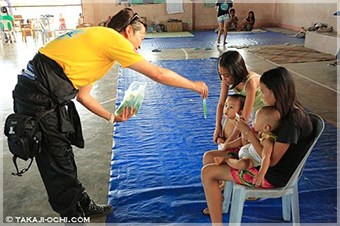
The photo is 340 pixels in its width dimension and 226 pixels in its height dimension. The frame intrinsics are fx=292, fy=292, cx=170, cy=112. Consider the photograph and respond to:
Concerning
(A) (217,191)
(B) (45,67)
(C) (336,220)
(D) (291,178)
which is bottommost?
(C) (336,220)

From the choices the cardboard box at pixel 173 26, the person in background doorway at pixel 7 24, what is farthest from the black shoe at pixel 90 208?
the cardboard box at pixel 173 26

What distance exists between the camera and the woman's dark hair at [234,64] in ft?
6.48

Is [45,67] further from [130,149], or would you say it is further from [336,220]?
[336,220]

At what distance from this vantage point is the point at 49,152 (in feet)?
5.60

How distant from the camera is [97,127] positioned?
3.64m

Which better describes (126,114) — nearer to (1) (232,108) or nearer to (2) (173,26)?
(1) (232,108)

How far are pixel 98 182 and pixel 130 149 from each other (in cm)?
57

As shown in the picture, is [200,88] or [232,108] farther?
[232,108]

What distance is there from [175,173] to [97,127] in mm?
1502

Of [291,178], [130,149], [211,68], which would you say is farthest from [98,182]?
[211,68]

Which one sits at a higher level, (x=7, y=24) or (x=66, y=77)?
(x=7, y=24)

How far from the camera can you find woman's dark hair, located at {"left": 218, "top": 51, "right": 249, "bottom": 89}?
6.48 ft

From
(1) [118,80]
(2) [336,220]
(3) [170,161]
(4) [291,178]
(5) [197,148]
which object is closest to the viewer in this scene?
(4) [291,178]

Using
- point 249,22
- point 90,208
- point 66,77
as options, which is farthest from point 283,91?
point 249,22
